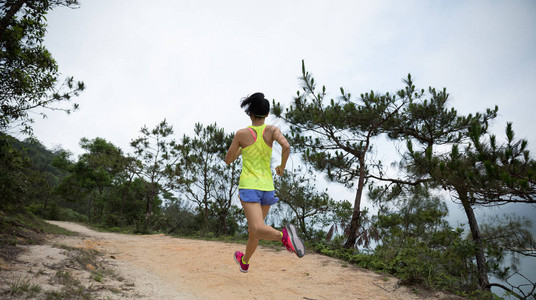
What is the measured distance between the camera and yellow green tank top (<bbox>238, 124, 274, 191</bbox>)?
2592 mm

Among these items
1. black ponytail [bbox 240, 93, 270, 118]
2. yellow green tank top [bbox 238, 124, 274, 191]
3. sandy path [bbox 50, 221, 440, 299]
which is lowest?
sandy path [bbox 50, 221, 440, 299]

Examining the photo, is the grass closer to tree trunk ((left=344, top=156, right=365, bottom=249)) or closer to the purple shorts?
the purple shorts

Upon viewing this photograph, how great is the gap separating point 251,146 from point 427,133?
23.8 feet

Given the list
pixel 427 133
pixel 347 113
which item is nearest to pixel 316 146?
pixel 347 113

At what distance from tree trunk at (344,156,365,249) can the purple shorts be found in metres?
5.65

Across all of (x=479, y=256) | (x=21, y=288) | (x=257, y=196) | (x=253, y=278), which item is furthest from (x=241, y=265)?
(x=479, y=256)

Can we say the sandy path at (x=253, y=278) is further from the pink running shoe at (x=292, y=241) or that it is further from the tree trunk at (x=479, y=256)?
the tree trunk at (x=479, y=256)

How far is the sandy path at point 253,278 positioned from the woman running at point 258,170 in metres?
1.33

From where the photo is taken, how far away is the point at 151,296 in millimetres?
3084

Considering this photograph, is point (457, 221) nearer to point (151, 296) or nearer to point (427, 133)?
point (427, 133)

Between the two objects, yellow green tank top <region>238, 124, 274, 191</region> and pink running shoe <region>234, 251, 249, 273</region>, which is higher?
yellow green tank top <region>238, 124, 274, 191</region>

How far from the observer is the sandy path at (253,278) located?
366 centimetres

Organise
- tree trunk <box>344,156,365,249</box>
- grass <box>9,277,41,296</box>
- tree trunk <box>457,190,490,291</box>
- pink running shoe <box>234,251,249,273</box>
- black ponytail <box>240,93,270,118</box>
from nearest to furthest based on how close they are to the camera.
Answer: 1. grass <box>9,277,41,296</box>
2. black ponytail <box>240,93,270,118</box>
3. pink running shoe <box>234,251,249,273</box>
4. tree trunk <box>457,190,490,291</box>
5. tree trunk <box>344,156,365,249</box>

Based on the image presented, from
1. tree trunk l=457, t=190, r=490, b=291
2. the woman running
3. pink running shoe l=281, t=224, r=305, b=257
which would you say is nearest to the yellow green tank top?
the woman running
